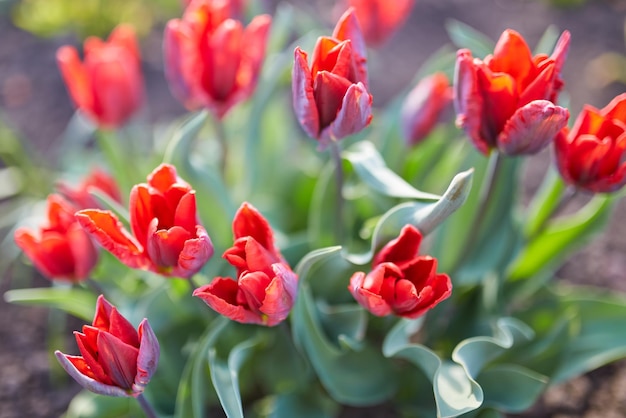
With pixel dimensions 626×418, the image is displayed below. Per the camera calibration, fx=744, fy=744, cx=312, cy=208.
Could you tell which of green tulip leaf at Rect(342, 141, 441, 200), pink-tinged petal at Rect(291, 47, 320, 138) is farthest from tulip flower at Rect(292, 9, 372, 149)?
green tulip leaf at Rect(342, 141, 441, 200)

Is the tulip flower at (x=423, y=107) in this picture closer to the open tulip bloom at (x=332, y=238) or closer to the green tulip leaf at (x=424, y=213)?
the open tulip bloom at (x=332, y=238)

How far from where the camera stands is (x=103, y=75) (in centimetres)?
130

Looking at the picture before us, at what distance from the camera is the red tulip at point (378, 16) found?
4.38ft

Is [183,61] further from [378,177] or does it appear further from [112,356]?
[112,356]

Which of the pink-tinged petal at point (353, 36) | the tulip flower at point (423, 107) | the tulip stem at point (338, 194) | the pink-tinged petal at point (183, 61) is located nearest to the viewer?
the pink-tinged petal at point (353, 36)

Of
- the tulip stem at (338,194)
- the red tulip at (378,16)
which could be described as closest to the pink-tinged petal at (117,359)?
the tulip stem at (338,194)

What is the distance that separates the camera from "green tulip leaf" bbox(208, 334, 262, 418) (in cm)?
93

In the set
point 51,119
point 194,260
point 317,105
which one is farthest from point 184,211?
point 51,119

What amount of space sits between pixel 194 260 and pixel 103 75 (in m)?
0.56

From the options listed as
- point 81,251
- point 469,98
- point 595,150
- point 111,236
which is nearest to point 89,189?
point 81,251

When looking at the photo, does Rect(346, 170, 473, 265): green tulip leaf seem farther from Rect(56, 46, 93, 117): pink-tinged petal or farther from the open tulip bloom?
Rect(56, 46, 93, 117): pink-tinged petal

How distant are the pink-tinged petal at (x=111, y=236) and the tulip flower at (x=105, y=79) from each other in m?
0.49

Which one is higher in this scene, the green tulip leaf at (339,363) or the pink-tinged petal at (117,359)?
the pink-tinged petal at (117,359)

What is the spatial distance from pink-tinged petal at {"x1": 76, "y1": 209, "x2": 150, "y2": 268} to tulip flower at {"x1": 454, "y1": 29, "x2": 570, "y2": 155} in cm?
44
